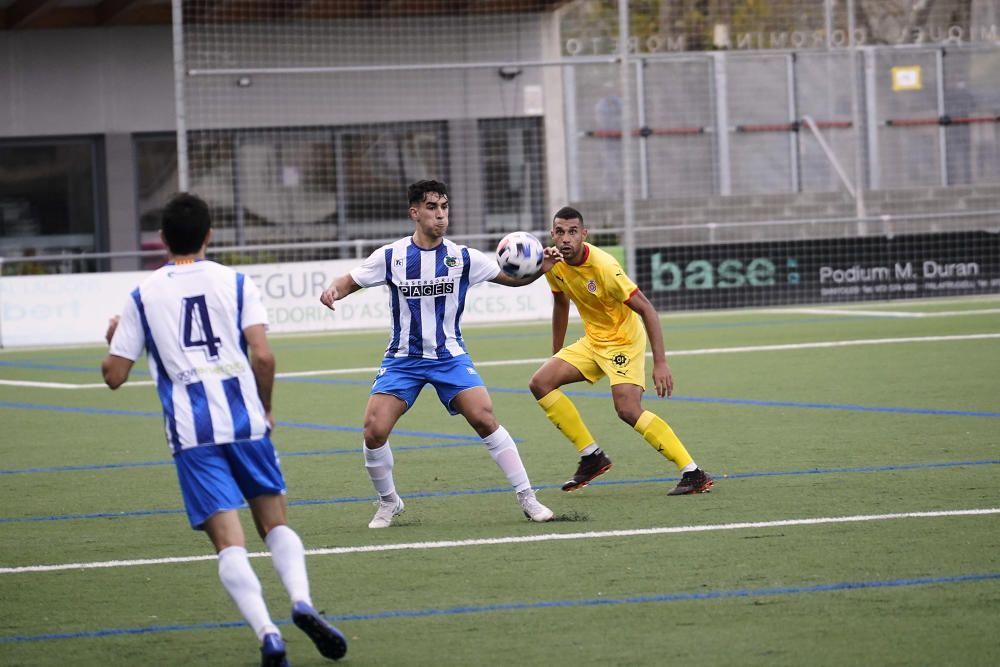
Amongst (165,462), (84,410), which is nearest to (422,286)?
(165,462)

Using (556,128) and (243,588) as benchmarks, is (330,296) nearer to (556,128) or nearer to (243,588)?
(243,588)

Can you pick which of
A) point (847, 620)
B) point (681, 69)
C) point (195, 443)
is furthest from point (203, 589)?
point (681, 69)

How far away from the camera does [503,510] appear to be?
8250 mm

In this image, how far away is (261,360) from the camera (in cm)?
520

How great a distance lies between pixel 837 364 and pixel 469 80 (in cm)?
1514

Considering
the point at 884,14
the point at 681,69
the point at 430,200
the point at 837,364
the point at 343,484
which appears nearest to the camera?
the point at 430,200

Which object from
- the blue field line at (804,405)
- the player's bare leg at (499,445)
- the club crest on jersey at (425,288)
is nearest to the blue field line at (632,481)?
the player's bare leg at (499,445)

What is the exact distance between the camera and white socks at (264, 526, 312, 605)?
205 inches

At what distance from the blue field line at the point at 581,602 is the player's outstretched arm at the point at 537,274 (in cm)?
254

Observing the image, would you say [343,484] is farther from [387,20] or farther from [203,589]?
[387,20]

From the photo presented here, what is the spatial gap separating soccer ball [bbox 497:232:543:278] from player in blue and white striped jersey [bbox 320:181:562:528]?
1.07 ft

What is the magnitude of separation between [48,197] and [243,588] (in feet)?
81.0

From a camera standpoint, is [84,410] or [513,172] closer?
[84,410]

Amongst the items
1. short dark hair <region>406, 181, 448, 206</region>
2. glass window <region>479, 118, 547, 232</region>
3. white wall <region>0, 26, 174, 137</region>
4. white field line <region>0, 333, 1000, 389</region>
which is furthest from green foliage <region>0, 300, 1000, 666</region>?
glass window <region>479, 118, 547, 232</region>
